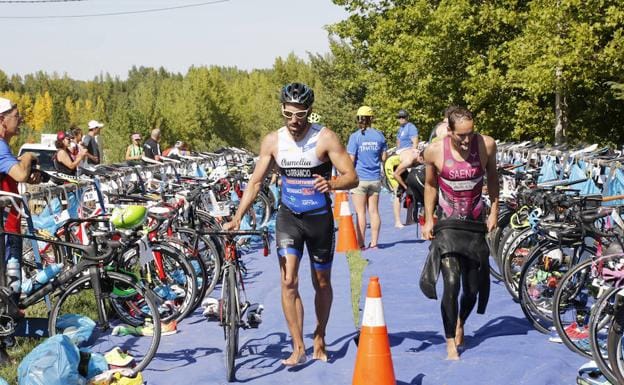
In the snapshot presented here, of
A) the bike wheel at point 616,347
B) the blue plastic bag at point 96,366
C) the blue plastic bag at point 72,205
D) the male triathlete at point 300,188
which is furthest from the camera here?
the blue plastic bag at point 72,205

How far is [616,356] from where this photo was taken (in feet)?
16.9

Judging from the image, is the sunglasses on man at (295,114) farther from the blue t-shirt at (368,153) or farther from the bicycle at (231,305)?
the blue t-shirt at (368,153)

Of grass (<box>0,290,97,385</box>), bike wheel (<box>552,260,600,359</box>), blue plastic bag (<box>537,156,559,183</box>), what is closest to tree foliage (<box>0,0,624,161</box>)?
blue plastic bag (<box>537,156,559,183</box>)

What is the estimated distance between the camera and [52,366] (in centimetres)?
→ 556

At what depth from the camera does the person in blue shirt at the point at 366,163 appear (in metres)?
11.9

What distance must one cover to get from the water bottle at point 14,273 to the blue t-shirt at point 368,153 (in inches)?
235

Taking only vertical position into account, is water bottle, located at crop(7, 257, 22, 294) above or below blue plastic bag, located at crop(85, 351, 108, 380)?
above

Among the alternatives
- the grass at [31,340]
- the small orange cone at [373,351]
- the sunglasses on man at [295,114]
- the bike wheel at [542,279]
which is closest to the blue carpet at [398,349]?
the bike wheel at [542,279]

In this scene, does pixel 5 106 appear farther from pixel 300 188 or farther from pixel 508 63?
pixel 508 63

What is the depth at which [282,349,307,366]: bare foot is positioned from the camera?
21.3 feet

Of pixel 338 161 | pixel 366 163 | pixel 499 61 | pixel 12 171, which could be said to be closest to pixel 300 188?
pixel 338 161

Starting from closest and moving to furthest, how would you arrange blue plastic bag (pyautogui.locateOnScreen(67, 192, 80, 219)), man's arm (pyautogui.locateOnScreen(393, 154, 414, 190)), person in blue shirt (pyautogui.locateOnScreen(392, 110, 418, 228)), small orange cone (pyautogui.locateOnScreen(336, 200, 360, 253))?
blue plastic bag (pyautogui.locateOnScreen(67, 192, 80, 219)), small orange cone (pyautogui.locateOnScreen(336, 200, 360, 253)), man's arm (pyautogui.locateOnScreen(393, 154, 414, 190)), person in blue shirt (pyautogui.locateOnScreen(392, 110, 418, 228))

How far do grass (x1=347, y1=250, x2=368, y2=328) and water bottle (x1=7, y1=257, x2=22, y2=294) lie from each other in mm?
2906

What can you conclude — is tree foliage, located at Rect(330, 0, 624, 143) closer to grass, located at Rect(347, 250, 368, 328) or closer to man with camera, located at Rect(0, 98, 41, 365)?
grass, located at Rect(347, 250, 368, 328)
